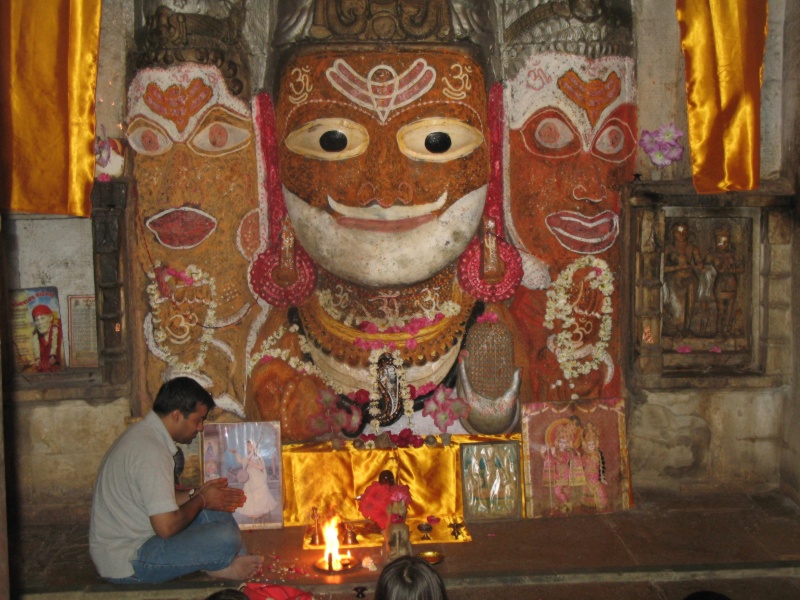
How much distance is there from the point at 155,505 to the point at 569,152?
3511 millimetres

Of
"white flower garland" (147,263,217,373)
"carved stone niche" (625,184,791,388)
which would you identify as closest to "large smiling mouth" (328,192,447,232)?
"white flower garland" (147,263,217,373)

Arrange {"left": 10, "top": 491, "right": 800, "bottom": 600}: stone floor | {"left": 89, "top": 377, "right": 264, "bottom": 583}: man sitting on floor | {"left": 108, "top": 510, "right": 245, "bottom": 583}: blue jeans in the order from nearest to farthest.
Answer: {"left": 89, "top": 377, "right": 264, "bottom": 583}: man sitting on floor → {"left": 108, "top": 510, "right": 245, "bottom": 583}: blue jeans → {"left": 10, "top": 491, "right": 800, "bottom": 600}: stone floor

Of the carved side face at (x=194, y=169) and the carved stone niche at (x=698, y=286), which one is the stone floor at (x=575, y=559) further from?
the carved side face at (x=194, y=169)

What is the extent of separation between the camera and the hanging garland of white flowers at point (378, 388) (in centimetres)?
562

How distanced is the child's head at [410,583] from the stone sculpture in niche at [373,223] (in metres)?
3.13

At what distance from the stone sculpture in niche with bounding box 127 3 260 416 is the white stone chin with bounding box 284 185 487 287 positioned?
1.33 ft

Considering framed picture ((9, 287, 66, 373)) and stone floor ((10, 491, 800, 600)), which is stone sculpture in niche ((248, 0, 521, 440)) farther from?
framed picture ((9, 287, 66, 373))

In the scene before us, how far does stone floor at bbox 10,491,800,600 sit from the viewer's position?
14.5ft

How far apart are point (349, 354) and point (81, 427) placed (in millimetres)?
1863

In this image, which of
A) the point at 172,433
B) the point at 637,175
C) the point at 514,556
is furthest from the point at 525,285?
the point at 172,433

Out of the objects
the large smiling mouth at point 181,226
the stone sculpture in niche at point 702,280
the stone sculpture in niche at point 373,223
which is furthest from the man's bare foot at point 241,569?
the stone sculpture in niche at point 702,280

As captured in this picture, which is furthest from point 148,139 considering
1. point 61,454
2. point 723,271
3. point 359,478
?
point 723,271

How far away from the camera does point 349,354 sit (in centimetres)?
562

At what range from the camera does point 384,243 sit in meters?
5.48
